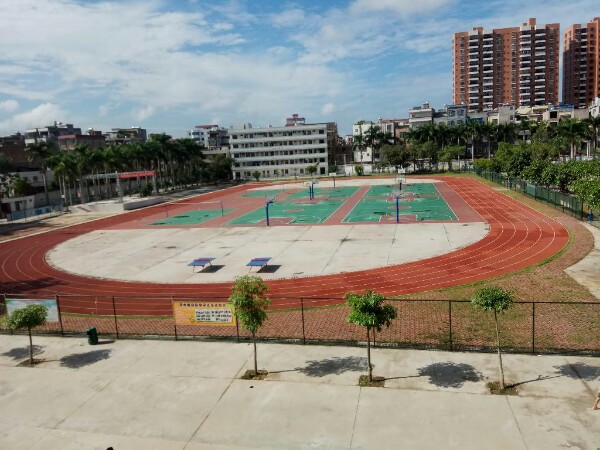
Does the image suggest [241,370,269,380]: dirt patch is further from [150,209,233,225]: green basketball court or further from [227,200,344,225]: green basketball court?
[150,209,233,225]: green basketball court

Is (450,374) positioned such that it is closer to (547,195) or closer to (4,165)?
(547,195)

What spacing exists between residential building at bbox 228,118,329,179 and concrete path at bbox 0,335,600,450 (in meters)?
127

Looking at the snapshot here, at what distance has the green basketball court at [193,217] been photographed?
56000 millimetres

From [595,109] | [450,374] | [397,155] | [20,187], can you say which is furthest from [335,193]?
[595,109]

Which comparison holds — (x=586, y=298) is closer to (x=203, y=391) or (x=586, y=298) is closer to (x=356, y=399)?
(x=356, y=399)

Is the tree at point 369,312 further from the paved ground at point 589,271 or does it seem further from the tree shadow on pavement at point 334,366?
the paved ground at point 589,271

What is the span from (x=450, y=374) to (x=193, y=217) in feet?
161

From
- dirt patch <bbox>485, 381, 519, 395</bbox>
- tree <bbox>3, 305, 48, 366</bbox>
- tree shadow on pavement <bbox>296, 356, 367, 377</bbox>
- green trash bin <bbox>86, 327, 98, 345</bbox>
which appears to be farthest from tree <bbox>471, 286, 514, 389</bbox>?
tree <bbox>3, 305, 48, 366</bbox>

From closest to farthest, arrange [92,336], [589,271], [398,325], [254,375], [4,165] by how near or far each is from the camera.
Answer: [254,375], [92,336], [398,325], [589,271], [4,165]

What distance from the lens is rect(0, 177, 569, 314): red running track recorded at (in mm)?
25938

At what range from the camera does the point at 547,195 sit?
52.8 meters

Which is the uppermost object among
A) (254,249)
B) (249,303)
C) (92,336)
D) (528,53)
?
(528,53)

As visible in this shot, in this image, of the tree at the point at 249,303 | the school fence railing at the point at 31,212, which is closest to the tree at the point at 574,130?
the school fence railing at the point at 31,212

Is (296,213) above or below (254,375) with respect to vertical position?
above
